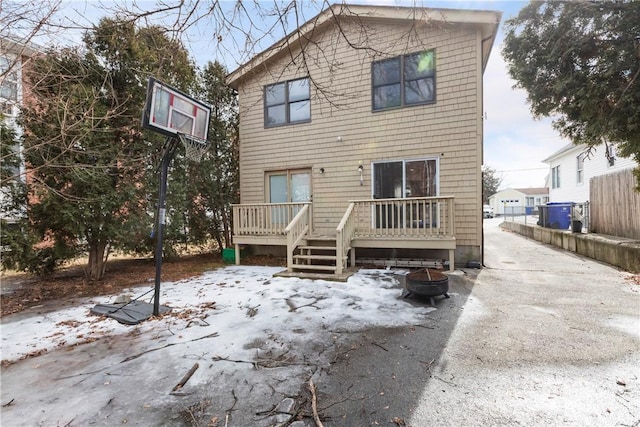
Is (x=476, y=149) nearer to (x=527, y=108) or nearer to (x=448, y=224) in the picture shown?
(x=527, y=108)

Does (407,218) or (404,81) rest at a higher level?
(404,81)

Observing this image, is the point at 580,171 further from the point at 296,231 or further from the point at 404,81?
the point at 296,231

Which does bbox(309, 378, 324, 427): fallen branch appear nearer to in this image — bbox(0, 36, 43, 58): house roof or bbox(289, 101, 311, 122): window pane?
bbox(0, 36, 43, 58): house roof

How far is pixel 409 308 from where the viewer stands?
14.6 ft

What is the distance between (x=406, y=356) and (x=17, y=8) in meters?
5.77

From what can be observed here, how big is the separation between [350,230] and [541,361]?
15.2 ft

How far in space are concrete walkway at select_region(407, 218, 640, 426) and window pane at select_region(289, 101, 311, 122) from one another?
6218 mm

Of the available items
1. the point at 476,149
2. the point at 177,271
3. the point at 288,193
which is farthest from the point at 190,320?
the point at 476,149

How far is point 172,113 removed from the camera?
411cm

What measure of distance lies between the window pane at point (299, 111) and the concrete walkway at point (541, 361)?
6.22m

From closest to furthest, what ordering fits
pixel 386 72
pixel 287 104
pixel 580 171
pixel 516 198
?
pixel 386 72 → pixel 287 104 → pixel 580 171 → pixel 516 198

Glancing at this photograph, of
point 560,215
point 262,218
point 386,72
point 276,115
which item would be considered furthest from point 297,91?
point 560,215

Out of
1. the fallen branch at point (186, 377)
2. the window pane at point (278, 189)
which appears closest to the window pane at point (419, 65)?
the window pane at point (278, 189)

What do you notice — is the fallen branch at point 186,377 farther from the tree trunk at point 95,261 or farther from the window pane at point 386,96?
the window pane at point 386,96
